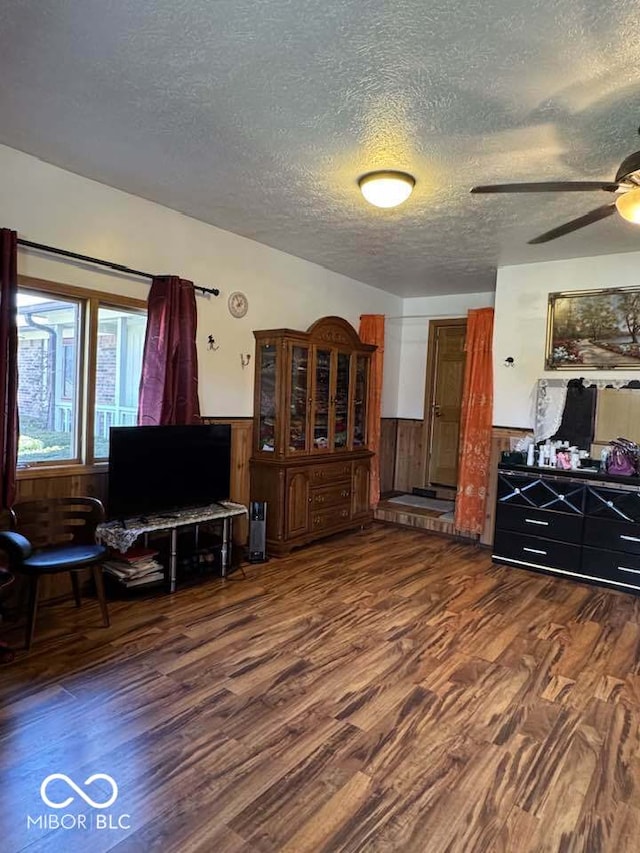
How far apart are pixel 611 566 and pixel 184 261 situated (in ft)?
13.1

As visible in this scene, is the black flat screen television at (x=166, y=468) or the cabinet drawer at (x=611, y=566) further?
the cabinet drawer at (x=611, y=566)

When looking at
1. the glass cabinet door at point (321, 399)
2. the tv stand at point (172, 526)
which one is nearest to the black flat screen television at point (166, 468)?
the tv stand at point (172, 526)

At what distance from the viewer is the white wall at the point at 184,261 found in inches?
119

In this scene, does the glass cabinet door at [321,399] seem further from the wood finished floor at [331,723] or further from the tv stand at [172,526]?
the wood finished floor at [331,723]

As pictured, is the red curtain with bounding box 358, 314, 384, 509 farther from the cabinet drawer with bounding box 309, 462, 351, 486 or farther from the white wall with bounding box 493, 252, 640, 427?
the white wall with bounding box 493, 252, 640, 427

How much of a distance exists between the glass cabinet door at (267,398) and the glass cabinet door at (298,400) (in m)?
0.15

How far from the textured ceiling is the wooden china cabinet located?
1.27 m

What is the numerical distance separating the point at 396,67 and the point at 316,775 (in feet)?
8.89

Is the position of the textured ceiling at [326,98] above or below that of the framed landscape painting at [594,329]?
above

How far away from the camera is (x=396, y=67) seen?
2.02 metres

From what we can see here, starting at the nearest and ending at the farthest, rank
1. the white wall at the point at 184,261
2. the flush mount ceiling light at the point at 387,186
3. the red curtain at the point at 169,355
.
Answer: the flush mount ceiling light at the point at 387,186 < the white wall at the point at 184,261 < the red curtain at the point at 169,355

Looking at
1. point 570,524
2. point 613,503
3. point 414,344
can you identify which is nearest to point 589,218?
point 613,503

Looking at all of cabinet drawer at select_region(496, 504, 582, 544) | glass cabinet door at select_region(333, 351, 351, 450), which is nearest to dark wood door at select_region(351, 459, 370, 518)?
glass cabinet door at select_region(333, 351, 351, 450)

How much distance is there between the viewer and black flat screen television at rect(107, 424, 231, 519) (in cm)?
329
